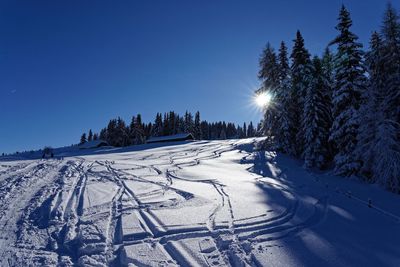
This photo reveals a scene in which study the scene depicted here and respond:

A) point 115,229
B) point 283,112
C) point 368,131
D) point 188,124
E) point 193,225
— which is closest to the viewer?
point 115,229

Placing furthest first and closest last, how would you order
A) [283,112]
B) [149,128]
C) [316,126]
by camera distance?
[149,128] → [283,112] → [316,126]

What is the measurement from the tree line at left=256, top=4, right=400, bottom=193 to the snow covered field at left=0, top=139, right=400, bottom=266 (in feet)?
12.4

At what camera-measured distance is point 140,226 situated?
6641 mm

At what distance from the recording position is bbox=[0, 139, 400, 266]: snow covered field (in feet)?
16.8

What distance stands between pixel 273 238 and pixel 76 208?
6.72 m

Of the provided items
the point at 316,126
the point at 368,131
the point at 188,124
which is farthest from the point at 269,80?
the point at 188,124

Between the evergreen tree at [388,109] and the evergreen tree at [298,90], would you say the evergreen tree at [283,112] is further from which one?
the evergreen tree at [388,109]

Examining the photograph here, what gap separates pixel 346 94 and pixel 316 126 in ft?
13.2

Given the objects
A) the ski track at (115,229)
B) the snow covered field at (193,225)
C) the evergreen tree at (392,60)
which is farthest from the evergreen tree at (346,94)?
the ski track at (115,229)

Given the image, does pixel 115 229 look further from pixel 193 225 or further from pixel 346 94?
pixel 346 94

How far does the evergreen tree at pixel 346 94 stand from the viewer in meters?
16.4

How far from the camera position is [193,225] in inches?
266

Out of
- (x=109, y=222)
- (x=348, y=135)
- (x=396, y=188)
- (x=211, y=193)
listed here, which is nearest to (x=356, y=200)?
(x=396, y=188)

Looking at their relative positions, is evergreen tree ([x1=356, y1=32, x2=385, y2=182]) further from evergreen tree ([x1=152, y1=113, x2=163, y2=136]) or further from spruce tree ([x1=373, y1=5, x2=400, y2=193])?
evergreen tree ([x1=152, y1=113, x2=163, y2=136])
